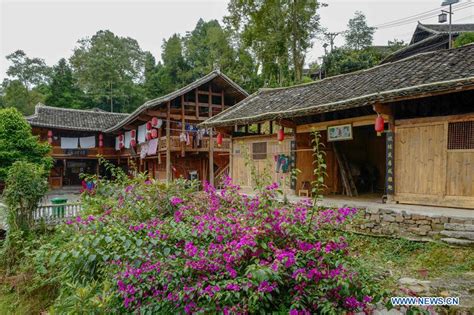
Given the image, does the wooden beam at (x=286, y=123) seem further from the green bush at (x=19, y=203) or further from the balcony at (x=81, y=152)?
the balcony at (x=81, y=152)

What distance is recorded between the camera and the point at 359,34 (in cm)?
2933

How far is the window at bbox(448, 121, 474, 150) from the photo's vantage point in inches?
245

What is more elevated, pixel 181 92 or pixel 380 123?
pixel 181 92

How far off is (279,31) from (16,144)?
16.3 meters

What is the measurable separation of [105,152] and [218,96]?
32.4ft

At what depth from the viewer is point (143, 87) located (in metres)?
33.4

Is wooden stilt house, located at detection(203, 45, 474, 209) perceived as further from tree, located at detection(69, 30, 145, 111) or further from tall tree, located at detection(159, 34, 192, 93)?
tree, located at detection(69, 30, 145, 111)

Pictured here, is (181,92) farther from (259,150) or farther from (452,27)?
(452,27)

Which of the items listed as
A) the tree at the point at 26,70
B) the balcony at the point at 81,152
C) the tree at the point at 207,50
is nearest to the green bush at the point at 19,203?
the balcony at the point at 81,152

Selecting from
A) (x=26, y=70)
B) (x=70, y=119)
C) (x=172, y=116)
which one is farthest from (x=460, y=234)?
(x=26, y=70)

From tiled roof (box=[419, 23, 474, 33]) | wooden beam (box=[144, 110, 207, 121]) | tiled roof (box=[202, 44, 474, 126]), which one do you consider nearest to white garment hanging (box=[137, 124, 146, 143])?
wooden beam (box=[144, 110, 207, 121])

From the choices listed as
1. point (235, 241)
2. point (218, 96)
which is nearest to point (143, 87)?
point (218, 96)

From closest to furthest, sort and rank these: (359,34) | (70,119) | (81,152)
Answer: (81,152) < (70,119) < (359,34)

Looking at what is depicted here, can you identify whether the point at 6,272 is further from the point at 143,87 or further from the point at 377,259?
the point at 143,87
